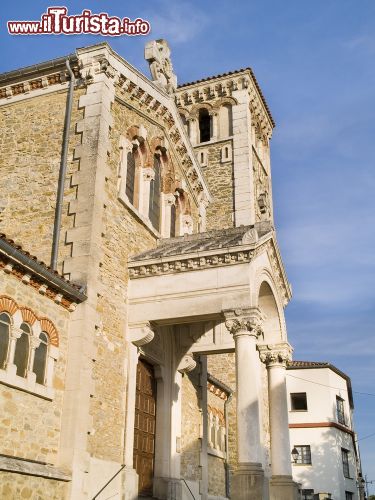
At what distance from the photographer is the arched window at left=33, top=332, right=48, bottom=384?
1172 centimetres

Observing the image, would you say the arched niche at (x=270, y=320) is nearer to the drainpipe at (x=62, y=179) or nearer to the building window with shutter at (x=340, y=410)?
the drainpipe at (x=62, y=179)

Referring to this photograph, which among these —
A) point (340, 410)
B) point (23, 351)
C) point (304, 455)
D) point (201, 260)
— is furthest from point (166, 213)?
point (340, 410)

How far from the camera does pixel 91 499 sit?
40.0 ft

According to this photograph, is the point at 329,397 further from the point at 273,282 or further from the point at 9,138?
the point at 9,138

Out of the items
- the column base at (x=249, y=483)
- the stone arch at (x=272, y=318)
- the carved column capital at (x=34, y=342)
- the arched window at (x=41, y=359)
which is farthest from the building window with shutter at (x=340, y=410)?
the carved column capital at (x=34, y=342)

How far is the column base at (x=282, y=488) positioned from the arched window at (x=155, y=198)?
808 centimetres

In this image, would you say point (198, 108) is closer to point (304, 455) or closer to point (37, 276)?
point (304, 455)

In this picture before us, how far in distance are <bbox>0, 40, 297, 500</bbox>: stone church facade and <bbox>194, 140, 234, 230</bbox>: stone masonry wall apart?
381 inches

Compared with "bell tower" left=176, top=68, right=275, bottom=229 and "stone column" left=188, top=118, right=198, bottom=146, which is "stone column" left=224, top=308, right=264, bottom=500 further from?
"stone column" left=188, top=118, right=198, bottom=146

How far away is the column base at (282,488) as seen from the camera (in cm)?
1573

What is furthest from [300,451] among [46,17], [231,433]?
[46,17]

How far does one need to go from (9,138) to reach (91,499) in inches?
383

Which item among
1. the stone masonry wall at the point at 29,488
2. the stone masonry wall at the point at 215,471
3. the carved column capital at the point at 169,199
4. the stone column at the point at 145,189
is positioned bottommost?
the stone masonry wall at the point at 29,488

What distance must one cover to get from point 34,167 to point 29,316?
5.27 m
